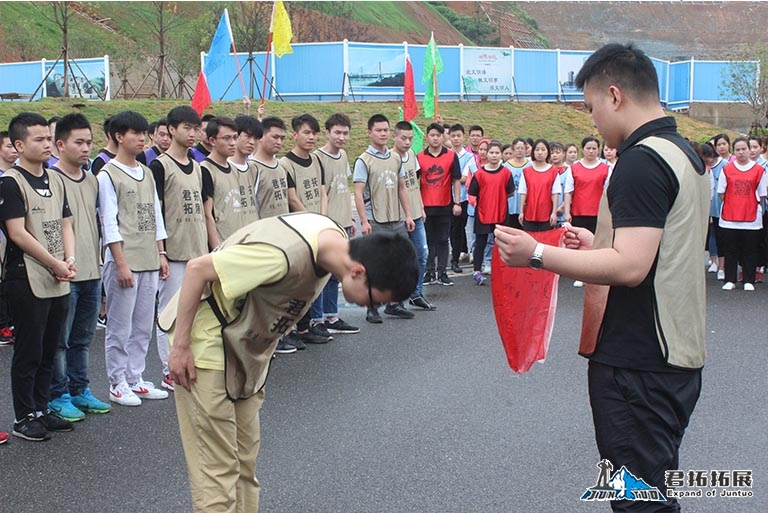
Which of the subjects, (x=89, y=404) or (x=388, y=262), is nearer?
(x=388, y=262)

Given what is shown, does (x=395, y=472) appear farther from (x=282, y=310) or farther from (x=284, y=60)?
(x=284, y=60)

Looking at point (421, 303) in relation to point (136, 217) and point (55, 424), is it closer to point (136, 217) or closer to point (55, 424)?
point (136, 217)

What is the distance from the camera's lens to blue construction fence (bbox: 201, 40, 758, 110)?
26203 millimetres

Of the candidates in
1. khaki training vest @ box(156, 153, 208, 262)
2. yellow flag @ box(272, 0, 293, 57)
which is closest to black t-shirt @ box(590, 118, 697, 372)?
khaki training vest @ box(156, 153, 208, 262)

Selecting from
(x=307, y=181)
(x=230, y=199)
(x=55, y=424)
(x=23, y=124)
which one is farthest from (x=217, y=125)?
(x=55, y=424)

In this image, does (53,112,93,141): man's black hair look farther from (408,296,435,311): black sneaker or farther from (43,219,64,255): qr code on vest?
(408,296,435,311): black sneaker

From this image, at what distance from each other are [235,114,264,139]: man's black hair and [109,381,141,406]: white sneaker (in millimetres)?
2310

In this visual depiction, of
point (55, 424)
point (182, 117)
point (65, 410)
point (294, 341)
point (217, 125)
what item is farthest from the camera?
point (294, 341)

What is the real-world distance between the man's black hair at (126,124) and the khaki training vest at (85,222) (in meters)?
0.37

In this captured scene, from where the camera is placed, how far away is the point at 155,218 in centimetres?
551

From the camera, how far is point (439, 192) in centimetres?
970

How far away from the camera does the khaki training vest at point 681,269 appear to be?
8.48 ft

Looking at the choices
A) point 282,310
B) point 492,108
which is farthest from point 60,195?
point 492,108

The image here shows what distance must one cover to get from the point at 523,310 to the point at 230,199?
3473 millimetres
